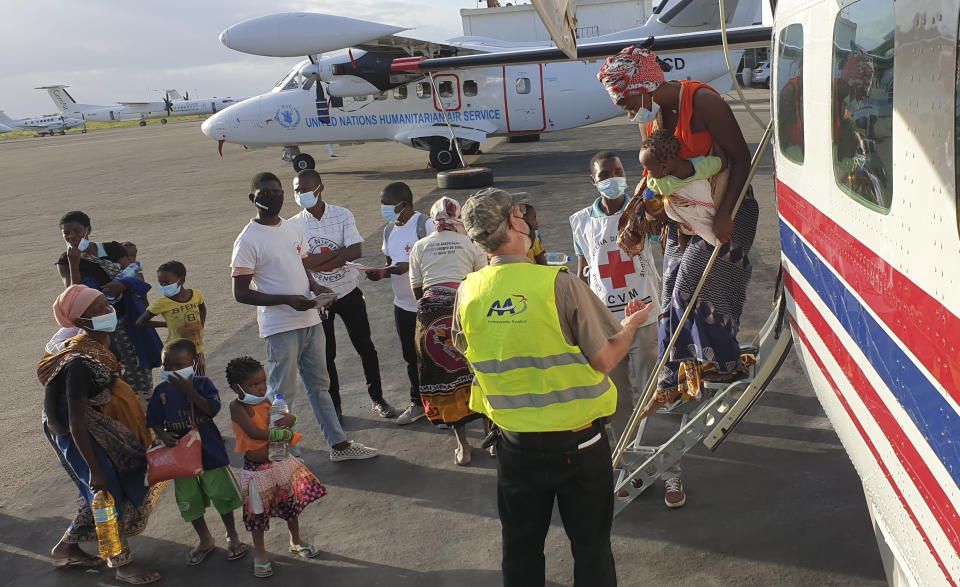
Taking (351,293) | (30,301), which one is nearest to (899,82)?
(351,293)

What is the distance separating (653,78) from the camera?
153 inches

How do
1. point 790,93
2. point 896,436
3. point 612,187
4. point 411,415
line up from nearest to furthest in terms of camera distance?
1. point 896,436
2. point 790,93
3. point 612,187
4. point 411,415

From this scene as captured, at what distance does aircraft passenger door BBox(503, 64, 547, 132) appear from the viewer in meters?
19.5

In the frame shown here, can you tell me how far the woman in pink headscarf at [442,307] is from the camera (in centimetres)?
521

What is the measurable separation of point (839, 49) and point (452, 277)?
9.47 ft

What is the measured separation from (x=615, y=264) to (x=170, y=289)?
3.26 meters

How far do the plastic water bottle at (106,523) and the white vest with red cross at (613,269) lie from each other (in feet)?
10.3

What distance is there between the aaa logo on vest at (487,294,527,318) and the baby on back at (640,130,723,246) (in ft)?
3.92

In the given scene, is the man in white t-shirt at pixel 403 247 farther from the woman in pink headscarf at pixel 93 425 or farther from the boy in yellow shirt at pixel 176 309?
the woman in pink headscarf at pixel 93 425

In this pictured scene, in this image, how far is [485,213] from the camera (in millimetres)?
3115

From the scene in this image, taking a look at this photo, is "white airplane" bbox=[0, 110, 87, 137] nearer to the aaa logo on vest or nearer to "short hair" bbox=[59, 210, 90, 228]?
"short hair" bbox=[59, 210, 90, 228]

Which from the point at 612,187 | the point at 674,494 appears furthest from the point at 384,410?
the point at 612,187

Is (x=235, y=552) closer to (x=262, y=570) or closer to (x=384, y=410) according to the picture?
(x=262, y=570)

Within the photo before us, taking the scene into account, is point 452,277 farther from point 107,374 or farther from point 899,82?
point 899,82
